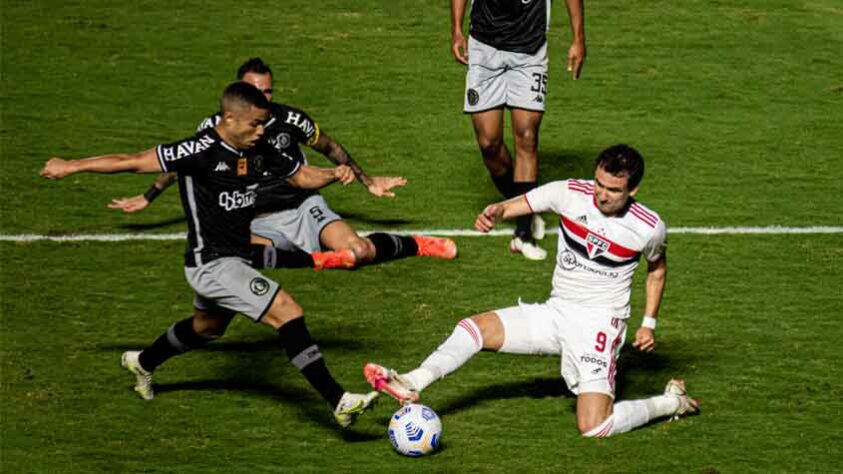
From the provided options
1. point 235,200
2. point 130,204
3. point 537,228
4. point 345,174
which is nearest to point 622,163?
point 345,174

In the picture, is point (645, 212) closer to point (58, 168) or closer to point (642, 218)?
point (642, 218)

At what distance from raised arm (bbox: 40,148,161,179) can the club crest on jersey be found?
2413mm

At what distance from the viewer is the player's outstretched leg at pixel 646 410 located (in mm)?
8031

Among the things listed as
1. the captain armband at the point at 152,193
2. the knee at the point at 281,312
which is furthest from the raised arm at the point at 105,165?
the captain armband at the point at 152,193

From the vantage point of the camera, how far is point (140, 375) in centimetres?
862

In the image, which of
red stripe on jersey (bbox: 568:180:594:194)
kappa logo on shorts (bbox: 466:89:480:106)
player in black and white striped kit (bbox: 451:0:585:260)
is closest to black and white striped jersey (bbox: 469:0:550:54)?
player in black and white striped kit (bbox: 451:0:585:260)

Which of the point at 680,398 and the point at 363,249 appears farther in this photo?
the point at 363,249

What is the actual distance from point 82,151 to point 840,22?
30.4ft

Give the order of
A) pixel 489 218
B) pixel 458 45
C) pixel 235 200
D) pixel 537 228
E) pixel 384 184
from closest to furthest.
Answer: pixel 489 218
pixel 235 200
pixel 384 184
pixel 458 45
pixel 537 228

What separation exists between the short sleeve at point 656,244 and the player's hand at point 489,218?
2.74ft

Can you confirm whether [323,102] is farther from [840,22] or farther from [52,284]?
[840,22]

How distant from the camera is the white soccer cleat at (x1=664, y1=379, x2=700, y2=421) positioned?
8.31 m

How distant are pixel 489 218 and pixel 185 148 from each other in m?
1.72

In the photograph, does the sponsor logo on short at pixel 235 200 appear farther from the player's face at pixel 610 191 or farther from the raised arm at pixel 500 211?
the player's face at pixel 610 191
